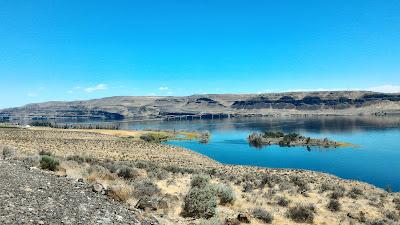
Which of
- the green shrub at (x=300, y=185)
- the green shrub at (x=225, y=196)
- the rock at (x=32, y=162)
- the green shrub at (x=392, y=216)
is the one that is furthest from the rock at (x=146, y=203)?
the green shrub at (x=300, y=185)

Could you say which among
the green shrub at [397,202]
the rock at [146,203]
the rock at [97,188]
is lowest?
the green shrub at [397,202]

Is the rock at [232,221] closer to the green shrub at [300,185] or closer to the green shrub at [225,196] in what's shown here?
the green shrub at [225,196]

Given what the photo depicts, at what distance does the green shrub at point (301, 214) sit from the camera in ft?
56.0

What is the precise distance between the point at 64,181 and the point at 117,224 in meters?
4.92

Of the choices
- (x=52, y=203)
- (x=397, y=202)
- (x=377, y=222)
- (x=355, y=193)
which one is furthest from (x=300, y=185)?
(x=52, y=203)

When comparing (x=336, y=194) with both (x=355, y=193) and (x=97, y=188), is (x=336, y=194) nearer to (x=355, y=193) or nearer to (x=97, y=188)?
(x=355, y=193)

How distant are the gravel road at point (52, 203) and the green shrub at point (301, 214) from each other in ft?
26.6

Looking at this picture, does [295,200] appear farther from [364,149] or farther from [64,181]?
[364,149]

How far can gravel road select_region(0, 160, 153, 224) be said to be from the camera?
934cm

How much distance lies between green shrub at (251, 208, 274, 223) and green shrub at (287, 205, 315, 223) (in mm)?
1476

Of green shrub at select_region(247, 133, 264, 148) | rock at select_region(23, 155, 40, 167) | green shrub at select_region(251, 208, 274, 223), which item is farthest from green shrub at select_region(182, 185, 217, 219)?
green shrub at select_region(247, 133, 264, 148)

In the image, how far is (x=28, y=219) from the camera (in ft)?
29.3

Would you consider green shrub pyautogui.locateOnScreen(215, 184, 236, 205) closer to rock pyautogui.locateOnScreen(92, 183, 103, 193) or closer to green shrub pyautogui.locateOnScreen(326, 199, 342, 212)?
green shrub pyautogui.locateOnScreen(326, 199, 342, 212)

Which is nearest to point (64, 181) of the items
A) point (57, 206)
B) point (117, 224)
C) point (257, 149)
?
point (57, 206)
